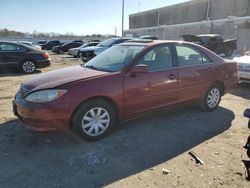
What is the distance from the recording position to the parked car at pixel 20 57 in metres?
12.0

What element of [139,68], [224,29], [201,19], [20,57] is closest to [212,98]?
[139,68]

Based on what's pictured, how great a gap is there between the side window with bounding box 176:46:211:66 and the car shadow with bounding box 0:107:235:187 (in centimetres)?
114

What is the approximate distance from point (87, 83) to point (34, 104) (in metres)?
0.86

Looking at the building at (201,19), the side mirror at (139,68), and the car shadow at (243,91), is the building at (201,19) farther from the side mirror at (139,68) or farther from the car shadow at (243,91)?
the side mirror at (139,68)

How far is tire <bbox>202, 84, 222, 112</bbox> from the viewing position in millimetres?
5957

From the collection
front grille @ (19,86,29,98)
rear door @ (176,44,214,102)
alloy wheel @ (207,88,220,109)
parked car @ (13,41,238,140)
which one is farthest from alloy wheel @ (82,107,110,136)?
alloy wheel @ (207,88,220,109)

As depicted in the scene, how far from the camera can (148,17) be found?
6341 centimetres

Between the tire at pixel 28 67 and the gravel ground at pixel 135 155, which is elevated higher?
the tire at pixel 28 67

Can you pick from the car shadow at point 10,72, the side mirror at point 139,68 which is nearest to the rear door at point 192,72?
the side mirror at point 139,68

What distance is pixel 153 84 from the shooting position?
495 centimetres

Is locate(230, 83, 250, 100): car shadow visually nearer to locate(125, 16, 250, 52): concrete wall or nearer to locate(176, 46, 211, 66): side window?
locate(176, 46, 211, 66): side window

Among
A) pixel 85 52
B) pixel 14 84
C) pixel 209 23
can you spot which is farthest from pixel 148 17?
pixel 14 84

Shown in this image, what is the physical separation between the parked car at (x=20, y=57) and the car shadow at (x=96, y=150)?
24.7 feet

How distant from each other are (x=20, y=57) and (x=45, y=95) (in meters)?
8.96
